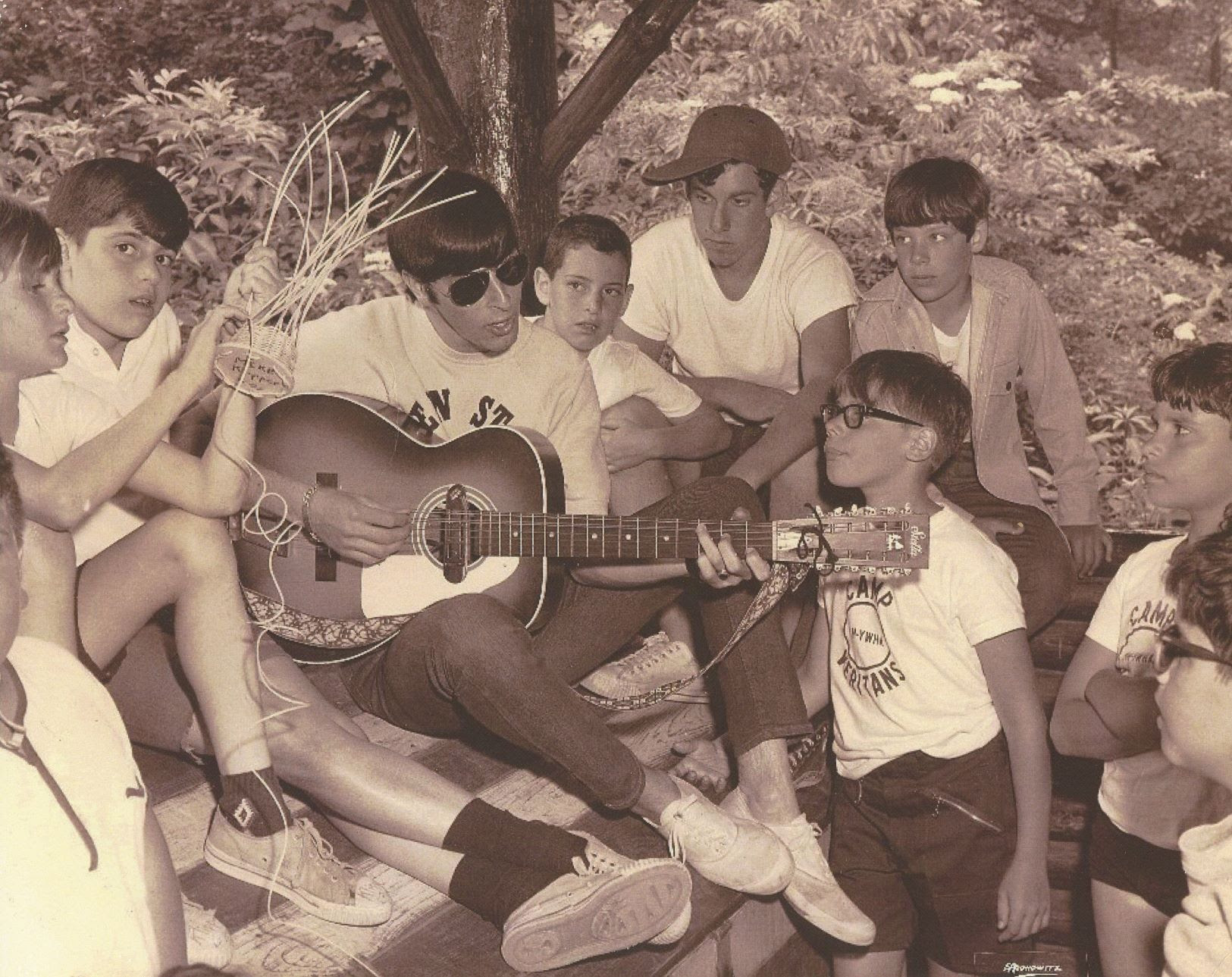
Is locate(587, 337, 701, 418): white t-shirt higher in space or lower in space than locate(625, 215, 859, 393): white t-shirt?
lower

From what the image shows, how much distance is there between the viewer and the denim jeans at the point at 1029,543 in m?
2.88

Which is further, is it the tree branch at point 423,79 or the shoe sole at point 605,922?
the tree branch at point 423,79

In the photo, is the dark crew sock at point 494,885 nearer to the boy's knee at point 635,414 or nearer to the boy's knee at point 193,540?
the boy's knee at point 193,540

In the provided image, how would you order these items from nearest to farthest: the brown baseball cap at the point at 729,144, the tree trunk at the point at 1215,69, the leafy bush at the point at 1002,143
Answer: the brown baseball cap at the point at 729,144
the tree trunk at the point at 1215,69
the leafy bush at the point at 1002,143

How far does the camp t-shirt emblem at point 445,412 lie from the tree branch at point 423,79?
89 cm

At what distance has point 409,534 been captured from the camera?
2.50m

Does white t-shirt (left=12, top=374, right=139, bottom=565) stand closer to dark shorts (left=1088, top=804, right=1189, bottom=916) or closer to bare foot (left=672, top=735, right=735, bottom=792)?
bare foot (left=672, top=735, right=735, bottom=792)

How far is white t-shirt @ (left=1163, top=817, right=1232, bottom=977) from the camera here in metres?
1.64

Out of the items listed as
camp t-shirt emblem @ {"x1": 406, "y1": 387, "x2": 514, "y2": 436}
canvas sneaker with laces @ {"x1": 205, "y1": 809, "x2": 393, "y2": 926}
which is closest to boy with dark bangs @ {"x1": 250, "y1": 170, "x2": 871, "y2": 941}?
camp t-shirt emblem @ {"x1": 406, "y1": 387, "x2": 514, "y2": 436}

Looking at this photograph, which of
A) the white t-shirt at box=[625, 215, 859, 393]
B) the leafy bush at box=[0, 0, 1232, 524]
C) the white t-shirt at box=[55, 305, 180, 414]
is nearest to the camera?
the white t-shirt at box=[55, 305, 180, 414]

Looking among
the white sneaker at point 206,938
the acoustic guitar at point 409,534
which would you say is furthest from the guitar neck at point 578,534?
the white sneaker at point 206,938

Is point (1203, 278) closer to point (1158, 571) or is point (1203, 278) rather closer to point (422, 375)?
point (1158, 571)

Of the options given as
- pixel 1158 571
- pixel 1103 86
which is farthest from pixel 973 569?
pixel 1103 86

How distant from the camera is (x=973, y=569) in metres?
2.43
